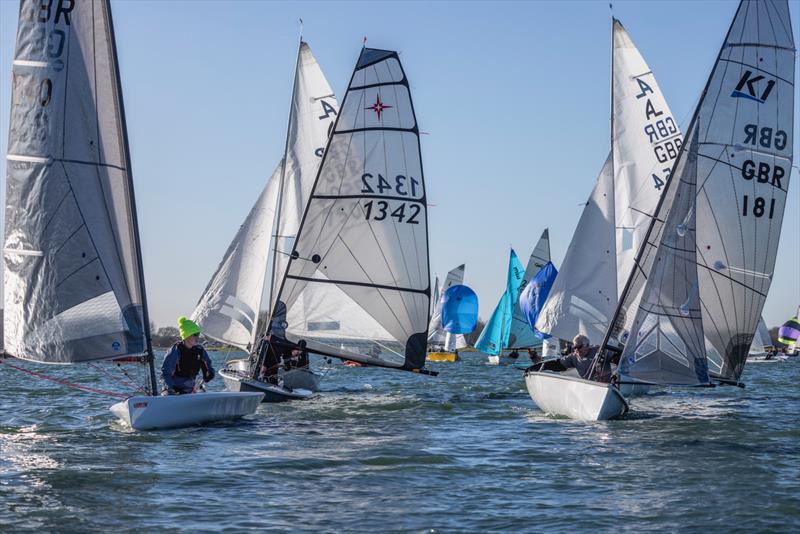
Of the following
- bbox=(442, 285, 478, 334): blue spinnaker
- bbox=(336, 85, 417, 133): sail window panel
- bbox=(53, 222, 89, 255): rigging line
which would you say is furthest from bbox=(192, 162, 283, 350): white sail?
bbox=(442, 285, 478, 334): blue spinnaker

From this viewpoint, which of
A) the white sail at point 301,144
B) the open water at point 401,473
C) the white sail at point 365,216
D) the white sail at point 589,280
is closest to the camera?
the open water at point 401,473

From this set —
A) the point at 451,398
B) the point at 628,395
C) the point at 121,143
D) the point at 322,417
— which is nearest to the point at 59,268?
the point at 121,143

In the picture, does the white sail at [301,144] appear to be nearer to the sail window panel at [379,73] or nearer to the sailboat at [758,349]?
the sail window panel at [379,73]

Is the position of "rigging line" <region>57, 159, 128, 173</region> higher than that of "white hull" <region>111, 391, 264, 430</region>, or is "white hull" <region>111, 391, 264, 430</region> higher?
"rigging line" <region>57, 159, 128, 173</region>

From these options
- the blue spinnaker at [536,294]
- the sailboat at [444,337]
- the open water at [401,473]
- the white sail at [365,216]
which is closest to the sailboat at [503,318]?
the sailboat at [444,337]

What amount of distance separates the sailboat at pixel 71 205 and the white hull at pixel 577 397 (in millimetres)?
6552

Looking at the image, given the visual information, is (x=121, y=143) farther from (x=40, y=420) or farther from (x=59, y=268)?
(x=40, y=420)

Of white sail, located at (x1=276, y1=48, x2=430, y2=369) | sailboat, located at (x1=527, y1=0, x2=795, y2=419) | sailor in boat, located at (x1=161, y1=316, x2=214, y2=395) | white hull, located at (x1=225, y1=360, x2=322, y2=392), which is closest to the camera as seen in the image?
sailor in boat, located at (x1=161, y1=316, x2=214, y2=395)

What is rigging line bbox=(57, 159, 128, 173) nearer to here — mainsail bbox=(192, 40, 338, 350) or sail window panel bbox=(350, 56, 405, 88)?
sail window panel bbox=(350, 56, 405, 88)

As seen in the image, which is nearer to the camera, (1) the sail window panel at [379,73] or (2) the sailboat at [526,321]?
(1) the sail window panel at [379,73]

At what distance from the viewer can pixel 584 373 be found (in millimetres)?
19188

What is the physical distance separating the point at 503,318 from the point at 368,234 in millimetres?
37857

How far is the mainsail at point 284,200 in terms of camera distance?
27312 millimetres

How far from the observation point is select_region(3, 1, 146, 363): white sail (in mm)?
14578
